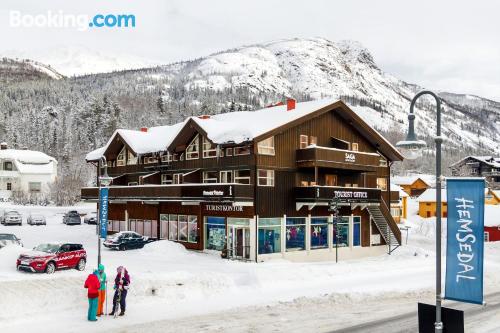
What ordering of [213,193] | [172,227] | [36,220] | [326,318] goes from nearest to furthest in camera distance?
[326,318], [213,193], [172,227], [36,220]

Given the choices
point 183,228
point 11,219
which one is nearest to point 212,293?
point 183,228

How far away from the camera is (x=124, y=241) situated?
43.6 meters

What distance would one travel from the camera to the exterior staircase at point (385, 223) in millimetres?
49156

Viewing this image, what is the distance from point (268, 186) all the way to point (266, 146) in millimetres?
2984

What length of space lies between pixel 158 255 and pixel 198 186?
5.84 m

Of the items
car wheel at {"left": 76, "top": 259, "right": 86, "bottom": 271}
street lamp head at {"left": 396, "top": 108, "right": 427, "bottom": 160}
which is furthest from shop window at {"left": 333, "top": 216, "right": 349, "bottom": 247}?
street lamp head at {"left": 396, "top": 108, "right": 427, "bottom": 160}

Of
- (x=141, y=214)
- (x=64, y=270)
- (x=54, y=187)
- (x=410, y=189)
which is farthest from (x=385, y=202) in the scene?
(x=410, y=189)

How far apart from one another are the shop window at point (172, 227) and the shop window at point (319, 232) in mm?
11498

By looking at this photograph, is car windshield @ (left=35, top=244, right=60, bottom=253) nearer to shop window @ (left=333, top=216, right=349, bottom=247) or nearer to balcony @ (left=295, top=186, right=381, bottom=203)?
balcony @ (left=295, top=186, right=381, bottom=203)

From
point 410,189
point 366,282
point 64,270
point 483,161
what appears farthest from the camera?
point 483,161

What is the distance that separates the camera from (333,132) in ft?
154

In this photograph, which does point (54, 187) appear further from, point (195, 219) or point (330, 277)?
point (330, 277)

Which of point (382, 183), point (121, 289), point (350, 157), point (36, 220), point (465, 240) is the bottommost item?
point (36, 220)

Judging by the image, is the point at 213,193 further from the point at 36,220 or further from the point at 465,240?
the point at 36,220
